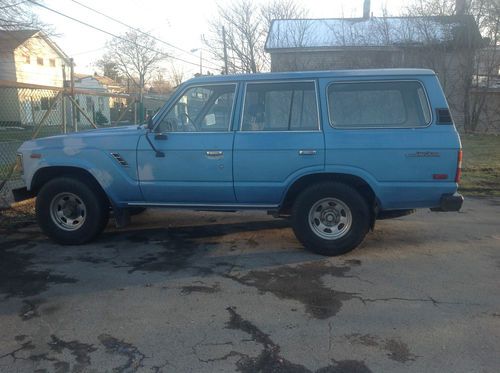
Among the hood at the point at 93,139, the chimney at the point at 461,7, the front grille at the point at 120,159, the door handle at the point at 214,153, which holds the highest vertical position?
the chimney at the point at 461,7

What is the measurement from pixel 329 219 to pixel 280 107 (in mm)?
1438

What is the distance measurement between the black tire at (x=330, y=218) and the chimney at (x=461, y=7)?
1644 cm

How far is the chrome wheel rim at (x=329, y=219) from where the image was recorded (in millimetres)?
5273

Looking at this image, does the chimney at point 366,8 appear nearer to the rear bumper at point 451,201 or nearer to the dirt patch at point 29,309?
the rear bumper at point 451,201

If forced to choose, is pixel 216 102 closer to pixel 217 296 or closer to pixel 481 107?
pixel 217 296

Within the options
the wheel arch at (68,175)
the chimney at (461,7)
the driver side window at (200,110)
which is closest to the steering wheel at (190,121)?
the driver side window at (200,110)

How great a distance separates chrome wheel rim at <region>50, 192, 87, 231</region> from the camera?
5.80 meters

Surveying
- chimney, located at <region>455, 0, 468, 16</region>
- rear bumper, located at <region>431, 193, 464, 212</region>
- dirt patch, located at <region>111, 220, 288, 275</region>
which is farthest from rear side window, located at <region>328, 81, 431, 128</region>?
chimney, located at <region>455, 0, 468, 16</region>

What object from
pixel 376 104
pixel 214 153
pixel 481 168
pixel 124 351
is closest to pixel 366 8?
pixel 481 168

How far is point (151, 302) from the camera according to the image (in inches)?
163

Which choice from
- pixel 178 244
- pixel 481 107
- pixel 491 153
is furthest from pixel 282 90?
pixel 481 107

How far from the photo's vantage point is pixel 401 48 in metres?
19.7

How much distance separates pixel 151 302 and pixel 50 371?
1.19 m

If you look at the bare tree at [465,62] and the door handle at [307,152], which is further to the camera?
the bare tree at [465,62]
